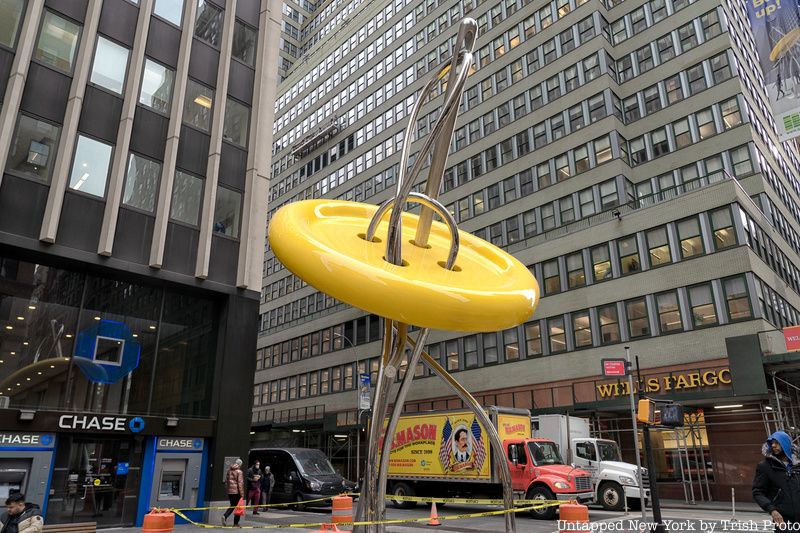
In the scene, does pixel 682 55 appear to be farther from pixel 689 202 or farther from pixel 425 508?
pixel 425 508

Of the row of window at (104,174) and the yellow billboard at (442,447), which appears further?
the yellow billboard at (442,447)

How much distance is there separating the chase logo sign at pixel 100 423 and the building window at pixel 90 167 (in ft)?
20.5

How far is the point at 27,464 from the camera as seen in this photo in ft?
48.3

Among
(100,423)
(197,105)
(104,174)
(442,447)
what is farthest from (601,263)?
(100,423)

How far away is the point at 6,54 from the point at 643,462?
29009 mm

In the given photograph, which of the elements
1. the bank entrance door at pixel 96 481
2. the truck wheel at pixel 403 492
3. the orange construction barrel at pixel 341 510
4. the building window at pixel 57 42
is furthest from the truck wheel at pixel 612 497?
the building window at pixel 57 42

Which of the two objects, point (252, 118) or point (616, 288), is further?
point (616, 288)

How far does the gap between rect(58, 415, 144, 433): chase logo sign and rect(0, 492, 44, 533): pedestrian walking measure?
9312 mm

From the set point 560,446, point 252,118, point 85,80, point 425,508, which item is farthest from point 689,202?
point 85,80

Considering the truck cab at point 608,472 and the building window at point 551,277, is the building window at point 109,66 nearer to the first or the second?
the truck cab at point 608,472

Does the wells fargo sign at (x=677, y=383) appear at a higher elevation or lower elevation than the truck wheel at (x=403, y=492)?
higher

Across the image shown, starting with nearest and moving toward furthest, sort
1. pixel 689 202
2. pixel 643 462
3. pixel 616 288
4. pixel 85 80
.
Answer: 1. pixel 85 80
2. pixel 643 462
3. pixel 689 202
4. pixel 616 288

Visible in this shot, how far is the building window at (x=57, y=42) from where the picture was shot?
16942 mm

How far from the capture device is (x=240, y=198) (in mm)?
20328
